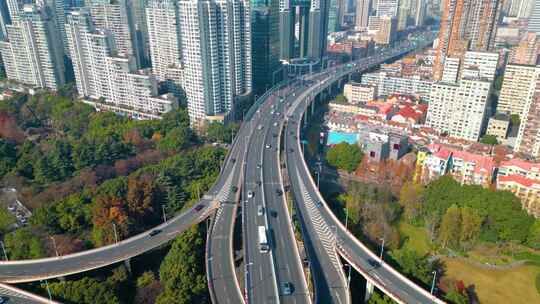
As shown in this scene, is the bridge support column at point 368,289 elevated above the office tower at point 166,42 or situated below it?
below

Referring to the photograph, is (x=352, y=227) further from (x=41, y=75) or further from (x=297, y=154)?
(x=41, y=75)

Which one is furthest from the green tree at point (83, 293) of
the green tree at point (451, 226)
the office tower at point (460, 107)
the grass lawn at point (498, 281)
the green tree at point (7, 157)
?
the office tower at point (460, 107)

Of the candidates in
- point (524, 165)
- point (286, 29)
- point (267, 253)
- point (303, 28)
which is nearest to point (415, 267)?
point (267, 253)

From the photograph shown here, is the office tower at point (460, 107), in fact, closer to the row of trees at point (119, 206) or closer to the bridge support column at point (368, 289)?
the row of trees at point (119, 206)

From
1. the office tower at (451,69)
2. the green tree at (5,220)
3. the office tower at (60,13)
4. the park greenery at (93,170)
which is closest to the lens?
the park greenery at (93,170)

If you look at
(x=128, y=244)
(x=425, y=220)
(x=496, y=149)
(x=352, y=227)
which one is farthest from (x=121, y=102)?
(x=496, y=149)

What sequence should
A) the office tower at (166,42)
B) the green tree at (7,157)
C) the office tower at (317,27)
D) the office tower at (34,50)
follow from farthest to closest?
the office tower at (317,27) < the office tower at (34,50) < the office tower at (166,42) < the green tree at (7,157)

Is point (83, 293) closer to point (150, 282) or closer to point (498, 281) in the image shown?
point (150, 282)

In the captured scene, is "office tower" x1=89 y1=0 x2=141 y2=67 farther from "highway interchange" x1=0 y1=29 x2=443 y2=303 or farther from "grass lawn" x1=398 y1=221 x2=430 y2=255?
"grass lawn" x1=398 y1=221 x2=430 y2=255
